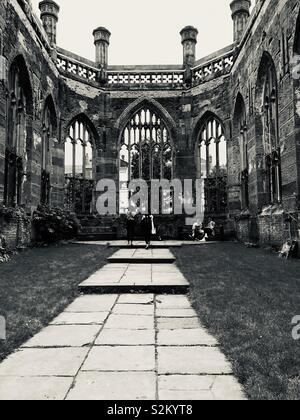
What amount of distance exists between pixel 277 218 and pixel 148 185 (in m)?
9.04

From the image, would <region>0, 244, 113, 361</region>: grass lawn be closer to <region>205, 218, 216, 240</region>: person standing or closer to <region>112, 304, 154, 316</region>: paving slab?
<region>112, 304, 154, 316</region>: paving slab

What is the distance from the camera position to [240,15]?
→ 16547 mm

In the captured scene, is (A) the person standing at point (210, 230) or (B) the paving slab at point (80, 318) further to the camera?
(A) the person standing at point (210, 230)

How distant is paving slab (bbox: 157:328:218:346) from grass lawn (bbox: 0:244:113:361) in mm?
1238

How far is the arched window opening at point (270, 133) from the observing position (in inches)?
474

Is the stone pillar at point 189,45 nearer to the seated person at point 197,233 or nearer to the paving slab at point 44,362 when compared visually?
the seated person at point 197,233

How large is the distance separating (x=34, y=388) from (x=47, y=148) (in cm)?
1486

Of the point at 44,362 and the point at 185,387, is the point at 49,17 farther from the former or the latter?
the point at 185,387

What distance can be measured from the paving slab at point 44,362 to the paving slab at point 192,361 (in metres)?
0.63

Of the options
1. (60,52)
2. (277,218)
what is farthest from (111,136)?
(277,218)

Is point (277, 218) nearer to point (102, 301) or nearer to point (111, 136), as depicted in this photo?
point (102, 301)

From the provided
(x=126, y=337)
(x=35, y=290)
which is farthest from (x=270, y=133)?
(x=126, y=337)

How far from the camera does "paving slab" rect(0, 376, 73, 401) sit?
6.82ft

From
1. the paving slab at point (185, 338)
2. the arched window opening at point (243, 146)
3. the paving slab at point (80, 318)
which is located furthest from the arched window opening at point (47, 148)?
the paving slab at point (185, 338)
